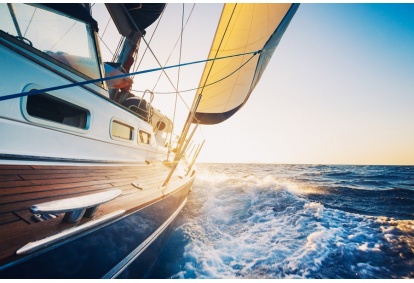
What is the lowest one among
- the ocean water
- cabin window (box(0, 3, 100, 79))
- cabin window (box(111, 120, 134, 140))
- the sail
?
the ocean water

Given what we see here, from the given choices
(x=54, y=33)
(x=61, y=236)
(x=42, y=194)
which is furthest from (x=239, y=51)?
(x=61, y=236)

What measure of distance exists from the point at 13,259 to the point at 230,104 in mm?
6642

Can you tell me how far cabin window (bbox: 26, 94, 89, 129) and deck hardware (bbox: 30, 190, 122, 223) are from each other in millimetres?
1916

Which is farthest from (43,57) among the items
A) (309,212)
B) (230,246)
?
(309,212)

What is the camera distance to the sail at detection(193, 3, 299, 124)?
5.02 meters

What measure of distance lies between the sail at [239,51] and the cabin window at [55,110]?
2.46m

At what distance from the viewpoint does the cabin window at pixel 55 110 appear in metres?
2.51

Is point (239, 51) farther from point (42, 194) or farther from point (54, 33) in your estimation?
point (42, 194)

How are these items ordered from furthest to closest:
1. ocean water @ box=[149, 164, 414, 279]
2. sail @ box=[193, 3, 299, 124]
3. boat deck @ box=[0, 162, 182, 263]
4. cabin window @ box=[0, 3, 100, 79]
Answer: sail @ box=[193, 3, 299, 124] → ocean water @ box=[149, 164, 414, 279] → cabin window @ box=[0, 3, 100, 79] → boat deck @ box=[0, 162, 182, 263]

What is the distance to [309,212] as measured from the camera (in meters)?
6.20

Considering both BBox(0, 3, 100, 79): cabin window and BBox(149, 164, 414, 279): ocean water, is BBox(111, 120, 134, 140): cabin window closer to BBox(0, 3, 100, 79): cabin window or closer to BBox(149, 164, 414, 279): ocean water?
BBox(0, 3, 100, 79): cabin window

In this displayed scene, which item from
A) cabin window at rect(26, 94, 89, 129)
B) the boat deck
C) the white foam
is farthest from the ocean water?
cabin window at rect(26, 94, 89, 129)

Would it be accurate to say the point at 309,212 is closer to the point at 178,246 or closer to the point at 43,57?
the point at 178,246

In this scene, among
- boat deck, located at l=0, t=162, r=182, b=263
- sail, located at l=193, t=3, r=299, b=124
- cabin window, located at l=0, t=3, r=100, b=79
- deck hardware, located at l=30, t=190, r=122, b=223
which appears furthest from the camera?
sail, located at l=193, t=3, r=299, b=124
